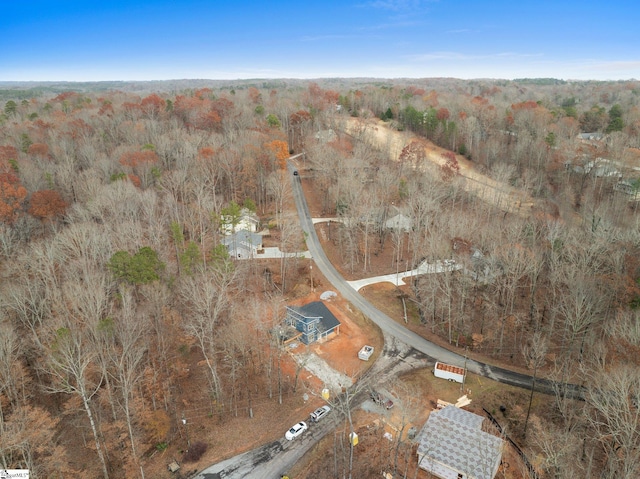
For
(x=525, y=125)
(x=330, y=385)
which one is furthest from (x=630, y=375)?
(x=525, y=125)

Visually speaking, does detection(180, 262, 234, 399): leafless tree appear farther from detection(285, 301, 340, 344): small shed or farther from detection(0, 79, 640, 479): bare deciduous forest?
detection(285, 301, 340, 344): small shed

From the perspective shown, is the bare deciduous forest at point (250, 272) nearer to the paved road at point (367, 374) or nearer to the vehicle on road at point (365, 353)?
the paved road at point (367, 374)

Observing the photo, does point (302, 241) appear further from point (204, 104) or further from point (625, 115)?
point (625, 115)

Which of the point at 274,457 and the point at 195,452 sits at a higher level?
the point at 195,452

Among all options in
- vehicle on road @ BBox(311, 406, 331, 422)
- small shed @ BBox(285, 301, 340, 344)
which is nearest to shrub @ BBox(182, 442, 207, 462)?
vehicle on road @ BBox(311, 406, 331, 422)

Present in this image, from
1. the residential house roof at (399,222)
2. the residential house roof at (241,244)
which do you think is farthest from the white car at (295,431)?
the residential house roof at (399,222)

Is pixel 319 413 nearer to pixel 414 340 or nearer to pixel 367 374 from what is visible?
pixel 367 374

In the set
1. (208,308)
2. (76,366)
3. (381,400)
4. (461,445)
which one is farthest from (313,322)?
(76,366)
